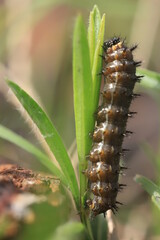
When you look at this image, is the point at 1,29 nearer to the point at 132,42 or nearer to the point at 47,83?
the point at 47,83

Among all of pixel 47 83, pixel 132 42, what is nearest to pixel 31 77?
pixel 47 83

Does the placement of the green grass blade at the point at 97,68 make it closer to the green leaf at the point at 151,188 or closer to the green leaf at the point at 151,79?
the green leaf at the point at 151,188

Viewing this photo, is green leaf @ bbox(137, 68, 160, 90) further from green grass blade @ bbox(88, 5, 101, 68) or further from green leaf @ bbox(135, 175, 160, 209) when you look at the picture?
green leaf @ bbox(135, 175, 160, 209)

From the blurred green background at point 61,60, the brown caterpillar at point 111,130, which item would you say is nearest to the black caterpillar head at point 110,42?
the brown caterpillar at point 111,130

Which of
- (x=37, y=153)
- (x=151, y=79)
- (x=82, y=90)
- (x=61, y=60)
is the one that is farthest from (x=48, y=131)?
(x=61, y=60)

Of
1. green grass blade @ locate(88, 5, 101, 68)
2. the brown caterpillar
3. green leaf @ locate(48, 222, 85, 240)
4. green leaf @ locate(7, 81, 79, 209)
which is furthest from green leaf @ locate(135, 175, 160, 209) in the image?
green grass blade @ locate(88, 5, 101, 68)

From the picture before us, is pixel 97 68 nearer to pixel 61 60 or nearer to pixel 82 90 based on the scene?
pixel 82 90
